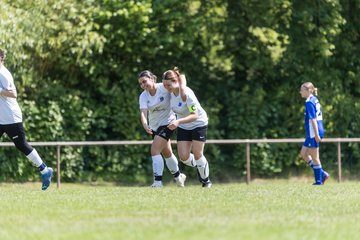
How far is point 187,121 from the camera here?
14.3m

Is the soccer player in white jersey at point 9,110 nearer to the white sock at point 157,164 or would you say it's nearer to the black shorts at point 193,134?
the white sock at point 157,164

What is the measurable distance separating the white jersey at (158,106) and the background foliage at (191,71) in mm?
6417

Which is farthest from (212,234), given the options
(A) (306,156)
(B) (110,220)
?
(A) (306,156)

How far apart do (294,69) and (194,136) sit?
9568mm

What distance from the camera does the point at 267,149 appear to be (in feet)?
76.8

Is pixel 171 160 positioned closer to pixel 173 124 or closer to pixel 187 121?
pixel 187 121

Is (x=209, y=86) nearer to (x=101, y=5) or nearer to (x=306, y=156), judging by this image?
(x=101, y=5)

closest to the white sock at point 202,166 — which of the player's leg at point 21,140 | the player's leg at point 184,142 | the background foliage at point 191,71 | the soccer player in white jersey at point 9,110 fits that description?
the player's leg at point 184,142

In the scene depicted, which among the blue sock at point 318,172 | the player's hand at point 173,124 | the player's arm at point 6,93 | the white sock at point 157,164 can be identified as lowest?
the blue sock at point 318,172

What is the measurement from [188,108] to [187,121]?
222 millimetres

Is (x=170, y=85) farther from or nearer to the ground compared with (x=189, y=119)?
farther from the ground

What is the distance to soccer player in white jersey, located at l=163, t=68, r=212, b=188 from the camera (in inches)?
563

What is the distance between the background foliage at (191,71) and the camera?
2150cm

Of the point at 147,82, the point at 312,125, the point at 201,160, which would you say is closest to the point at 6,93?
the point at 147,82
